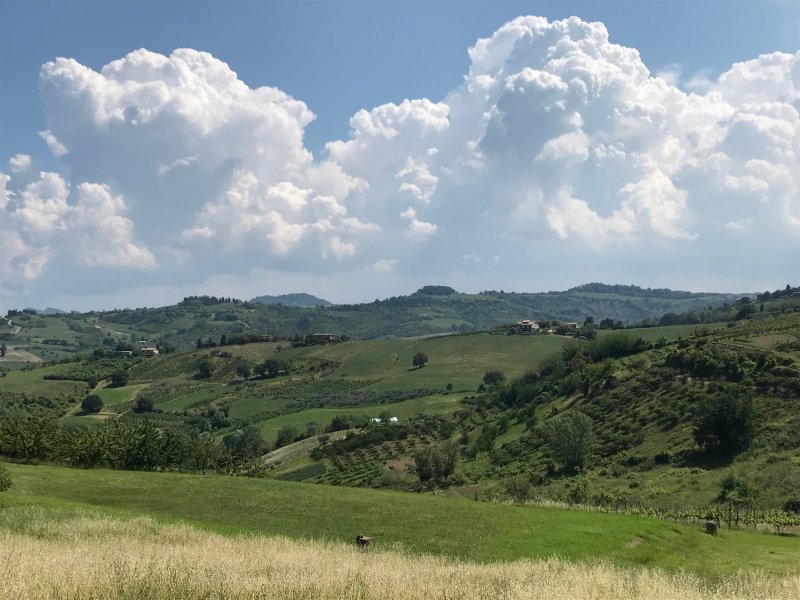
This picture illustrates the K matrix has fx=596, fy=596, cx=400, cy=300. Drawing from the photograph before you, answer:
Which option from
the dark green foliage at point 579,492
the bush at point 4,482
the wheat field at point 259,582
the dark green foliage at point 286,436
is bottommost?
the dark green foliage at point 286,436

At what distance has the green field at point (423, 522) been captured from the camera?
2544 cm

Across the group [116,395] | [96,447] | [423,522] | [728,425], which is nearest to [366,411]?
[116,395]

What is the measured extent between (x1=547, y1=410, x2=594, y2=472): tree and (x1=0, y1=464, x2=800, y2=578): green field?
46.1m

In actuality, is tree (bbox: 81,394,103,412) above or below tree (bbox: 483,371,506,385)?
below

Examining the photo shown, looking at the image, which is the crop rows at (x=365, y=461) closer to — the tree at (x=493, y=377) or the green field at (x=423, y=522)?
the green field at (x=423, y=522)

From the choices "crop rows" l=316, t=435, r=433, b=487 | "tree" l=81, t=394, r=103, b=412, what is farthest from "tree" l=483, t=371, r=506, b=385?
"tree" l=81, t=394, r=103, b=412

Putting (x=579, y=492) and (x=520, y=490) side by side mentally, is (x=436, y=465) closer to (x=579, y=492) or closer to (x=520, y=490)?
(x=520, y=490)

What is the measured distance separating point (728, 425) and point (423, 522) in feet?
177

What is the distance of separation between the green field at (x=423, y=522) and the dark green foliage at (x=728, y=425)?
38.5m

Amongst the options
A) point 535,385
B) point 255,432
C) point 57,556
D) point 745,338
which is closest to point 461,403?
point 535,385

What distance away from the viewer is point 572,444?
7919 cm

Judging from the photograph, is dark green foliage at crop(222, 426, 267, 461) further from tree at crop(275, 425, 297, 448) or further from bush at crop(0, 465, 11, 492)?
bush at crop(0, 465, 11, 492)

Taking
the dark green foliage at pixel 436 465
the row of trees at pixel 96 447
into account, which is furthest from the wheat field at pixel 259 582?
the dark green foliage at pixel 436 465

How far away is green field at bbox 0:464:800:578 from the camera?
25438 mm
